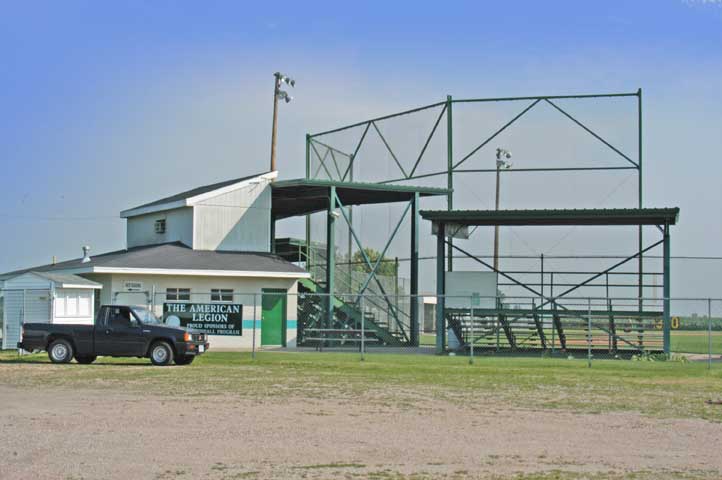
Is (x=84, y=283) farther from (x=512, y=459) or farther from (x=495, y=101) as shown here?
(x=512, y=459)

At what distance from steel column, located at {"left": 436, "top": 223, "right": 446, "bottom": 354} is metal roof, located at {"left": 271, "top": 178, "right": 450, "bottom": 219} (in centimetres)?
279

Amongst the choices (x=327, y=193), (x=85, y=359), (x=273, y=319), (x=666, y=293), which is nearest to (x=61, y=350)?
(x=85, y=359)

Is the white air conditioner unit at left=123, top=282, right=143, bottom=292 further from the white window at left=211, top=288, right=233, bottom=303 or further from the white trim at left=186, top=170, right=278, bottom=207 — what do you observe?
the white trim at left=186, top=170, right=278, bottom=207

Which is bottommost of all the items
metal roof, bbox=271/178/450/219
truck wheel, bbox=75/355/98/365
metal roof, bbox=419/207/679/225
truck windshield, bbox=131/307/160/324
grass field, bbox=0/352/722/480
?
truck wheel, bbox=75/355/98/365

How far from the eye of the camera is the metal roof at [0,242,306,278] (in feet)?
109

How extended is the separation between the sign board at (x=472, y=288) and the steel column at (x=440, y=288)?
2.33 ft

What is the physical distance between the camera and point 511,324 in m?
31.8

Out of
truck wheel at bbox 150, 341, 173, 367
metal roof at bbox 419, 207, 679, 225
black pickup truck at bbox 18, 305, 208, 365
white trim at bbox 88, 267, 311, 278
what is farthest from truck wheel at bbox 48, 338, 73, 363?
metal roof at bbox 419, 207, 679, 225

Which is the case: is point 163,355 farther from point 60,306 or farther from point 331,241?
point 331,241

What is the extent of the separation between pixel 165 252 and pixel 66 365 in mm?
10882

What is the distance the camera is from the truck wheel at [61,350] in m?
25.9

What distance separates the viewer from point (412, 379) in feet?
71.2

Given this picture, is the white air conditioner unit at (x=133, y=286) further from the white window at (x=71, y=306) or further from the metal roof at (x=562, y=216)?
the metal roof at (x=562, y=216)

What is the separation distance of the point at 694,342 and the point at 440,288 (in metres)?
20.7
